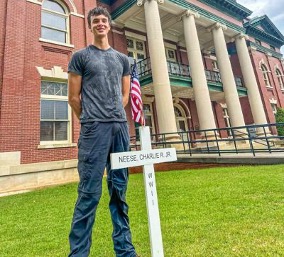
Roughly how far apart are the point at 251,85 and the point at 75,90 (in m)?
17.9

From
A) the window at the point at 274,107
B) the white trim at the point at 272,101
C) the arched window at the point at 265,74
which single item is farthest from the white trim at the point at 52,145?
the arched window at the point at 265,74

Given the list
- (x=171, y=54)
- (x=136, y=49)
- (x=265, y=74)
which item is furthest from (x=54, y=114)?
(x=265, y=74)

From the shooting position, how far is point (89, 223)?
180cm

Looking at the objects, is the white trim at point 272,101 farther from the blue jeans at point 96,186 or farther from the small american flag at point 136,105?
the blue jeans at point 96,186

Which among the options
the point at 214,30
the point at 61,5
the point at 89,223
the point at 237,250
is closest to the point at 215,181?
the point at 237,250

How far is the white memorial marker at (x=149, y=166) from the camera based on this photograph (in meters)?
1.59

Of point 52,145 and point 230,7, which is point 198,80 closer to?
point 52,145

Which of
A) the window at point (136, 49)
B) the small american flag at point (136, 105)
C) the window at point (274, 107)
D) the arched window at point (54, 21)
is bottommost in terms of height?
the small american flag at point (136, 105)

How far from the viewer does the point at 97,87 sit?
2.02m

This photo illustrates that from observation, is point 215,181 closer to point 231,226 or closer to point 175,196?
point 175,196

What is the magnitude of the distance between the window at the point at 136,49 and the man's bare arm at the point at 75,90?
14.1 m

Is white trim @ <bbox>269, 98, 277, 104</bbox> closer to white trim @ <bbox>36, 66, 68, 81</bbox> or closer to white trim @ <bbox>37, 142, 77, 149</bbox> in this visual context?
white trim @ <bbox>36, 66, 68, 81</bbox>

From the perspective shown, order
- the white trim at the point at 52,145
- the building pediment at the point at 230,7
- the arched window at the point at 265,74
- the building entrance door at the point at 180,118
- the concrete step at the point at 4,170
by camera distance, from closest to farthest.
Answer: the concrete step at the point at 4,170, the white trim at the point at 52,145, the building pediment at the point at 230,7, the building entrance door at the point at 180,118, the arched window at the point at 265,74

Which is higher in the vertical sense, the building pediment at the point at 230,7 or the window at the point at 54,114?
the building pediment at the point at 230,7
